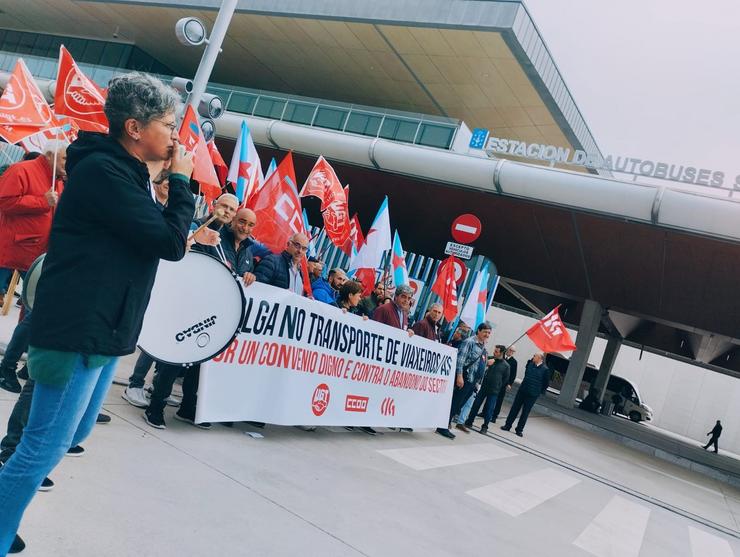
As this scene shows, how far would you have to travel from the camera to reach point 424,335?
9250 mm

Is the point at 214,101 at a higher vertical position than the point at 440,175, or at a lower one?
lower

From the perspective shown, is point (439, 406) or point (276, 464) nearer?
point (276, 464)

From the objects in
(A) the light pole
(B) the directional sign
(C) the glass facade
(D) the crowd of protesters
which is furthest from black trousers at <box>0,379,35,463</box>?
(C) the glass facade

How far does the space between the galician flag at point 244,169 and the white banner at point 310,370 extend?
3929 millimetres

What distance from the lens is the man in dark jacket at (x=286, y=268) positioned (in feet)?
20.9

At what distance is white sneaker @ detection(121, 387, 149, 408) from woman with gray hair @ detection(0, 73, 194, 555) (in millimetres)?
3339

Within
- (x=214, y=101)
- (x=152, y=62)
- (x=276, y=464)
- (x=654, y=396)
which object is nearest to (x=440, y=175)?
(x=214, y=101)

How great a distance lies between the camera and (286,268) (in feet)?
21.8

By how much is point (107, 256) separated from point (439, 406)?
783cm

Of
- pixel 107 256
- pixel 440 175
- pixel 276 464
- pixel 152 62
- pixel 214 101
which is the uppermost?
pixel 152 62

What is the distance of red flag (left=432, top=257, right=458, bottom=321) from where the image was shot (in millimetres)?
12617

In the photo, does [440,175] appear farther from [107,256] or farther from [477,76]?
[107,256]

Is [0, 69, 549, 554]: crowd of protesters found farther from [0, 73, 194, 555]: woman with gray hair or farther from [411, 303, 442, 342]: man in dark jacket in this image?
[411, 303, 442, 342]: man in dark jacket

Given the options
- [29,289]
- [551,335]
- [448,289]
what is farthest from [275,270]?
[551,335]
